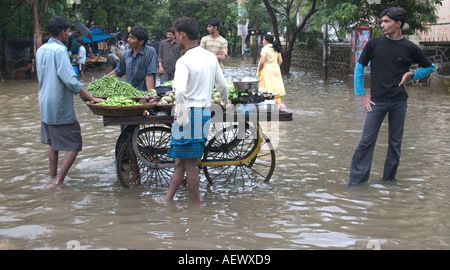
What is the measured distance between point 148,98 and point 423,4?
14.7 meters

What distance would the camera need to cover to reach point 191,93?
5453 mm

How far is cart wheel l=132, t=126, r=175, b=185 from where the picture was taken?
253 inches

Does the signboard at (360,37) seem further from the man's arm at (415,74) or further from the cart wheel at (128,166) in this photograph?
the cart wheel at (128,166)

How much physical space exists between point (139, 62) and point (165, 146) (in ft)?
4.47

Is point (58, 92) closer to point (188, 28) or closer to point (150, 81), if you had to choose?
point (150, 81)

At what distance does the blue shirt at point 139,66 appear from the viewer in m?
7.43

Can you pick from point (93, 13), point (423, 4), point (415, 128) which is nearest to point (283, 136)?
point (415, 128)

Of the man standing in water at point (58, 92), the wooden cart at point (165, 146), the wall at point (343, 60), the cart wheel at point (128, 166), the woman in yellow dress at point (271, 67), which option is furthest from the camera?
the wall at point (343, 60)

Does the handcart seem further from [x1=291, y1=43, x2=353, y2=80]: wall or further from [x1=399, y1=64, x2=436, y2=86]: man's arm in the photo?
[x1=291, y1=43, x2=353, y2=80]: wall

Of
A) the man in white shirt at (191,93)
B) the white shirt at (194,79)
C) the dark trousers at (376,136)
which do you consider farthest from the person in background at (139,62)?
the dark trousers at (376,136)

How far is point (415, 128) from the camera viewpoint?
10312 mm

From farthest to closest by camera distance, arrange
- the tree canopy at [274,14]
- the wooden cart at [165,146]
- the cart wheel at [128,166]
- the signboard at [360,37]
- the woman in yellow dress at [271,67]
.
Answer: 1. the tree canopy at [274,14]
2. the signboard at [360,37]
3. the woman in yellow dress at [271,67]
4. the cart wheel at [128,166]
5. the wooden cart at [165,146]

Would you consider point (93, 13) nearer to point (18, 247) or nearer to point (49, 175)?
point (49, 175)

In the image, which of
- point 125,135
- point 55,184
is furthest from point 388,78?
point 55,184
